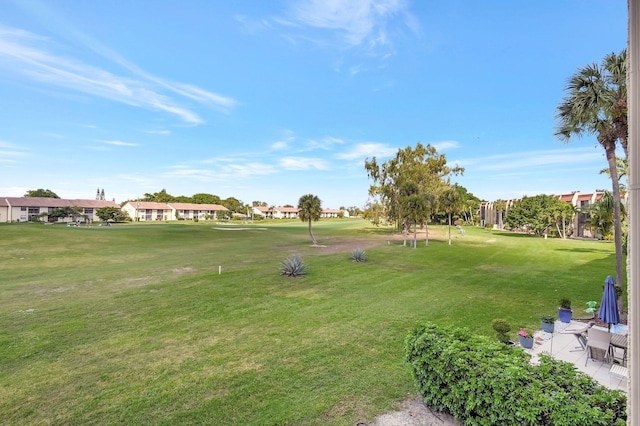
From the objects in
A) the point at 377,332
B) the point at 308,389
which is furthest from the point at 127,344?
the point at 377,332

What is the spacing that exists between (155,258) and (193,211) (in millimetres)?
92361

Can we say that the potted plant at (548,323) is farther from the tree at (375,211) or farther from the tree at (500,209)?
the tree at (500,209)

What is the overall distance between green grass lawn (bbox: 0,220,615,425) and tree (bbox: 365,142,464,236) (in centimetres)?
2231

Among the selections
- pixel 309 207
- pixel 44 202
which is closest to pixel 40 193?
pixel 44 202

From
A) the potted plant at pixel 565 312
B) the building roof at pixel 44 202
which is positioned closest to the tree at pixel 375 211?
the potted plant at pixel 565 312

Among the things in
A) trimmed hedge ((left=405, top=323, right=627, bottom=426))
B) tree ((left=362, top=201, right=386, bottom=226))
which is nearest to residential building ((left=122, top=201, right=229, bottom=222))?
tree ((left=362, top=201, right=386, bottom=226))

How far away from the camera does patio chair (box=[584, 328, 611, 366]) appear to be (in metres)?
6.67

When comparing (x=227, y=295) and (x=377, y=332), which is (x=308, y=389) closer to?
(x=377, y=332)

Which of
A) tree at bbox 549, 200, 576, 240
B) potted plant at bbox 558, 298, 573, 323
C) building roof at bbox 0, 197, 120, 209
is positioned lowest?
potted plant at bbox 558, 298, 573, 323

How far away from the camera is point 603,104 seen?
9.93 m

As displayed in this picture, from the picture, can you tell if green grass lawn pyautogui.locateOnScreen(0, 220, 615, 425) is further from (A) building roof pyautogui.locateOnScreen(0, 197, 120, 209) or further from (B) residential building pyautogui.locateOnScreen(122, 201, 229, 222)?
(B) residential building pyautogui.locateOnScreen(122, 201, 229, 222)

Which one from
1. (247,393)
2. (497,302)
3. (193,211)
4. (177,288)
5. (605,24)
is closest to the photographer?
(247,393)

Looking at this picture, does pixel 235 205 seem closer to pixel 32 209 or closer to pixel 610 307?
pixel 32 209

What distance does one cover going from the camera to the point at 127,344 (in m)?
7.93
